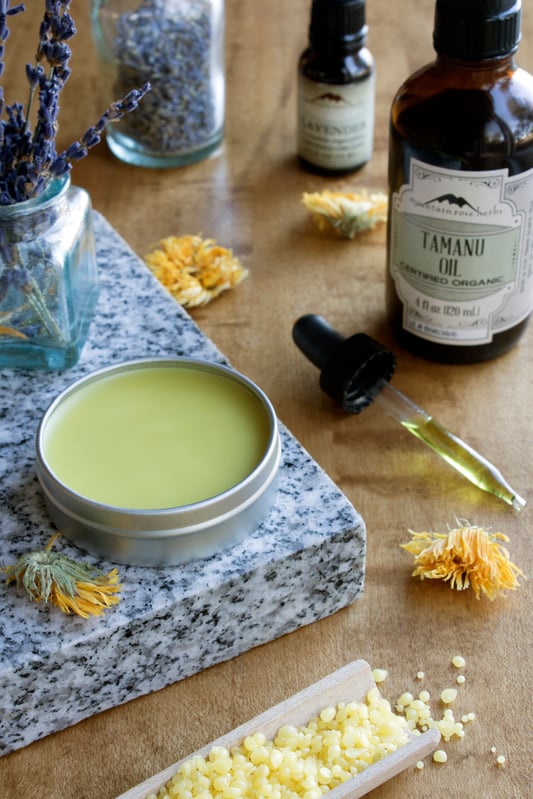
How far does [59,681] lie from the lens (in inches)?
26.9

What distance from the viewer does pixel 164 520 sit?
26.9 inches

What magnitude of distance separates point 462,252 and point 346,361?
13cm

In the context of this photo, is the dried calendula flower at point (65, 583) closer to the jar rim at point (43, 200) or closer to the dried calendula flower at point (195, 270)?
the jar rim at point (43, 200)

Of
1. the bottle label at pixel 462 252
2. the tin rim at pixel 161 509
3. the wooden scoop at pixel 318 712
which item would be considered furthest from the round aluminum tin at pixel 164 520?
the bottle label at pixel 462 252

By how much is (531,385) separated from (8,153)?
0.49 meters

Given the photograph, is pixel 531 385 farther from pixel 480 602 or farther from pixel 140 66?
pixel 140 66

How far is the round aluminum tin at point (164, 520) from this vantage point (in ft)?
2.25

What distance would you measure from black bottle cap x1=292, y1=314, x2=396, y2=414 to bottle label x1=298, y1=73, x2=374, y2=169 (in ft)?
1.04

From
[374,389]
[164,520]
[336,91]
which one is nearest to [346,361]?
[374,389]

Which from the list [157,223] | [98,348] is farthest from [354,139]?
[98,348]

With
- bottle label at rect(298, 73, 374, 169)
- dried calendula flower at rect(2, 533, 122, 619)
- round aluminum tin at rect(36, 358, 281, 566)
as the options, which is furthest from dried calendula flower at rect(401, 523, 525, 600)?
bottle label at rect(298, 73, 374, 169)

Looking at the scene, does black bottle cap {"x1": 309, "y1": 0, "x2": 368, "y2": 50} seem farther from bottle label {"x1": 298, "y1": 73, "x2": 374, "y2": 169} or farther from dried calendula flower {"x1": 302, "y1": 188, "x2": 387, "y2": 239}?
dried calendula flower {"x1": 302, "y1": 188, "x2": 387, "y2": 239}

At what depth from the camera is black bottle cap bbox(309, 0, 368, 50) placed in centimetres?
107

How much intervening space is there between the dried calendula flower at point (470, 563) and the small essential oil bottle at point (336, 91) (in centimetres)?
55
